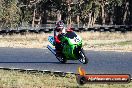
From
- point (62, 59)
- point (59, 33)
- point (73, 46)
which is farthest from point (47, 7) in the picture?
point (73, 46)

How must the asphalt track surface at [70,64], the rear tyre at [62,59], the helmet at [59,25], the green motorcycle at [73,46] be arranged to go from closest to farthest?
the helmet at [59,25], the green motorcycle at [73,46], the asphalt track surface at [70,64], the rear tyre at [62,59]

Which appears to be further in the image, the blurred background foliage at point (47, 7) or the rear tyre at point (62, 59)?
the blurred background foliage at point (47, 7)

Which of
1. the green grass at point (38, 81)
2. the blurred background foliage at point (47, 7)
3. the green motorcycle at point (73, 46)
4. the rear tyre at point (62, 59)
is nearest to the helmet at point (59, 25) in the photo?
the green motorcycle at point (73, 46)

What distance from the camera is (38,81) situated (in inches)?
511

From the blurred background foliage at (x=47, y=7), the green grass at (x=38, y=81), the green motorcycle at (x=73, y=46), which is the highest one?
the green motorcycle at (x=73, y=46)

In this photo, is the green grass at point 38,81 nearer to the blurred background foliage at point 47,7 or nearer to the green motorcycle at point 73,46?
the green motorcycle at point 73,46

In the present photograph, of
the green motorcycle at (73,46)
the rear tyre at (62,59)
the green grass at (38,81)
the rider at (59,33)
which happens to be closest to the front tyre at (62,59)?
the rear tyre at (62,59)

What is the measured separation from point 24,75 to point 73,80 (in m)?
1.97

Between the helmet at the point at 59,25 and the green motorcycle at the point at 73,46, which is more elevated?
the helmet at the point at 59,25

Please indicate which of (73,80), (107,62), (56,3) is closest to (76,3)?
(56,3)

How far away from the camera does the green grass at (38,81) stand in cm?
1205

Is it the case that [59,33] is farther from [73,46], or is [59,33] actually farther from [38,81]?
[38,81]

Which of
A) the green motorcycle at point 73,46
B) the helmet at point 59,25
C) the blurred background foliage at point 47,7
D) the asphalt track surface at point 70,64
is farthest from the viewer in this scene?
the blurred background foliage at point 47,7

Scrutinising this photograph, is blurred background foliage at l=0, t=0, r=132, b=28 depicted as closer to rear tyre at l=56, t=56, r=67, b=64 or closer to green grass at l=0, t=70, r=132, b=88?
rear tyre at l=56, t=56, r=67, b=64
